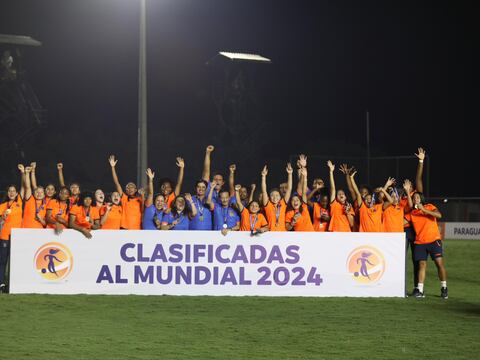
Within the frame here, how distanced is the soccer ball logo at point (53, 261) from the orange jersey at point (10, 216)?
2.57 ft

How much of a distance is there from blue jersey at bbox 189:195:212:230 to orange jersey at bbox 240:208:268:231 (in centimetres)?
57

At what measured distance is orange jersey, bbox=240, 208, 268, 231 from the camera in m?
14.2

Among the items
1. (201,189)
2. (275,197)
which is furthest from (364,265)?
(201,189)

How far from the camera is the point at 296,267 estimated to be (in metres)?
14.1

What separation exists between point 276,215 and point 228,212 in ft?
2.67

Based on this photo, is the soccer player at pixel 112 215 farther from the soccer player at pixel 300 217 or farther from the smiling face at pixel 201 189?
the soccer player at pixel 300 217

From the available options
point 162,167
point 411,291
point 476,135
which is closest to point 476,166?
point 476,135

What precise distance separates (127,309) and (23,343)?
3.05 m

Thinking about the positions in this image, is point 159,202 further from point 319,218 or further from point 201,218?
point 319,218

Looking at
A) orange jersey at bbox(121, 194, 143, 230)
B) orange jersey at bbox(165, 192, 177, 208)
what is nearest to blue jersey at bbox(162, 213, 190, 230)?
orange jersey at bbox(165, 192, 177, 208)

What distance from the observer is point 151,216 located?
14469 millimetres

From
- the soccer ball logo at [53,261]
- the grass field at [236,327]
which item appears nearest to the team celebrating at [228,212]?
the soccer ball logo at [53,261]

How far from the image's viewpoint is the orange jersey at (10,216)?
47.9ft

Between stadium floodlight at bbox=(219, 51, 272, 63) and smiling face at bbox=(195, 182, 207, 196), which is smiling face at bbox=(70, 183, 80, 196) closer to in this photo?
smiling face at bbox=(195, 182, 207, 196)
